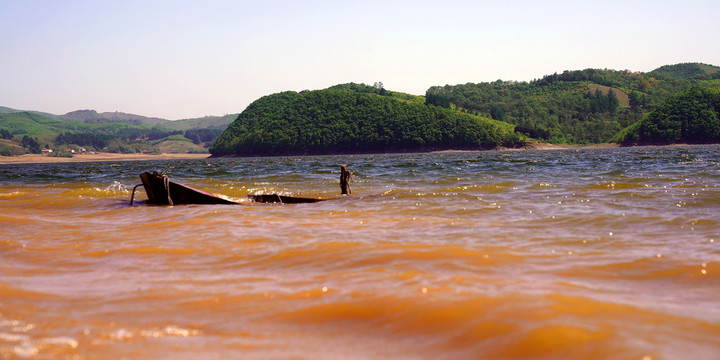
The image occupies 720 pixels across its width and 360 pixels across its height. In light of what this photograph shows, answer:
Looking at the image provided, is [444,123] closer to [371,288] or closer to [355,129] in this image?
[355,129]

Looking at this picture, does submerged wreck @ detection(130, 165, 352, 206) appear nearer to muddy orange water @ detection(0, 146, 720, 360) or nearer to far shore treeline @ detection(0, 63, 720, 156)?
muddy orange water @ detection(0, 146, 720, 360)

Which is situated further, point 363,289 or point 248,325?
point 363,289

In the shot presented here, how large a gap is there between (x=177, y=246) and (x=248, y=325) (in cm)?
433

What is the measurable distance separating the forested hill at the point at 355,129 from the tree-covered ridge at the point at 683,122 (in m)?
28.6

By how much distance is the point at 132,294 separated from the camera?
4.91 m

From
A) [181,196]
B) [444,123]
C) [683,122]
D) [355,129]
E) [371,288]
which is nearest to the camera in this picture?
[371,288]

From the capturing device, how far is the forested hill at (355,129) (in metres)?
141

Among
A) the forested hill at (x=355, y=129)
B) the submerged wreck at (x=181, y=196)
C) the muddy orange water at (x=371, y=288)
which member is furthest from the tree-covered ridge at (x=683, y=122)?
the muddy orange water at (x=371, y=288)

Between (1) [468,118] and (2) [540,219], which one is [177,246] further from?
(1) [468,118]

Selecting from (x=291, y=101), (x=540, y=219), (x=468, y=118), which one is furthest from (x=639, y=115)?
(x=540, y=219)

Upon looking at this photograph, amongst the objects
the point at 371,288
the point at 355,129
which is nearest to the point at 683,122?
the point at 355,129

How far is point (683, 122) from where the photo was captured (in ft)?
390

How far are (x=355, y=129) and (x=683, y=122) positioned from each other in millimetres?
82511

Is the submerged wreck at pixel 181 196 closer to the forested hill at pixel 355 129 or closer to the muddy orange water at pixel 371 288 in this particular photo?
the muddy orange water at pixel 371 288
